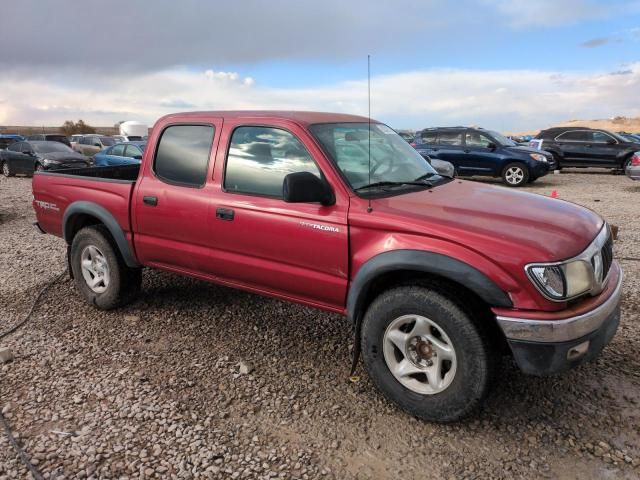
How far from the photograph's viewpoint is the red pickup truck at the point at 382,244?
2670 millimetres

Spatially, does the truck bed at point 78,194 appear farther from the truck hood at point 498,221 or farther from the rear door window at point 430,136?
the rear door window at point 430,136

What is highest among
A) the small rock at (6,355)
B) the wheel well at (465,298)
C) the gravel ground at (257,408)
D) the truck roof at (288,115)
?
the truck roof at (288,115)

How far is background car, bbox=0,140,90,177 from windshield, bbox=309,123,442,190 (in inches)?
602

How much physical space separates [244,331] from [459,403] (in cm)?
207

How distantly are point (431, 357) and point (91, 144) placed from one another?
2716 centimetres

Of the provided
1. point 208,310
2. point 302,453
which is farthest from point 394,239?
point 208,310

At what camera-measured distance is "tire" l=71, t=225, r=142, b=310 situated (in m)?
4.62

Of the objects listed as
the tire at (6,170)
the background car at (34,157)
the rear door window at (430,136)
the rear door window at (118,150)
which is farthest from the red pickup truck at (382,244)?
the tire at (6,170)

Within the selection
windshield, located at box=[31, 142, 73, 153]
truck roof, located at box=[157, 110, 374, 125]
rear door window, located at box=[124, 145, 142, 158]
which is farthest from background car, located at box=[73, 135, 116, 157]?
truck roof, located at box=[157, 110, 374, 125]

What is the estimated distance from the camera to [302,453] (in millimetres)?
2787

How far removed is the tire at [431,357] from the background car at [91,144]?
24.1 meters

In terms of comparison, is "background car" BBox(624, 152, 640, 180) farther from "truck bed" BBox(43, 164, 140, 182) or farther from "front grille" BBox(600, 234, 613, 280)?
"truck bed" BBox(43, 164, 140, 182)

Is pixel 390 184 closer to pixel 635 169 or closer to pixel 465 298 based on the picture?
pixel 465 298

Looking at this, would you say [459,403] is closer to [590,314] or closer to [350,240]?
[590,314]
